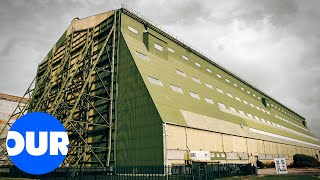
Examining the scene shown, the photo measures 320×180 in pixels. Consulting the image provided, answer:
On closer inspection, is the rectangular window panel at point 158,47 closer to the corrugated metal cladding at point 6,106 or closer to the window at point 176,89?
the window at point 176,89

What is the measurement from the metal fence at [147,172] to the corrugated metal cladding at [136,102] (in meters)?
2.10

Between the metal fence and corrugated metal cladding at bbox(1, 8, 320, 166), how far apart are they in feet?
6.91

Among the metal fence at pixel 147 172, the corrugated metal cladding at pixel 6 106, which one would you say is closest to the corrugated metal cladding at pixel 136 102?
the metal fence at pixel 147 172

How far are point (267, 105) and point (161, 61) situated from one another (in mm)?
55158

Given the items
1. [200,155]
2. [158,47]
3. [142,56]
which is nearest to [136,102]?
[142,56]

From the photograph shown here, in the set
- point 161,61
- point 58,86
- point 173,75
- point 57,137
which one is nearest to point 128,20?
point 161,61

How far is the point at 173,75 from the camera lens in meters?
40.1

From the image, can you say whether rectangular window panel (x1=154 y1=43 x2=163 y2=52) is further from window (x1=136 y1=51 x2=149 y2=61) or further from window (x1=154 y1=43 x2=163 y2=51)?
window (x1=136 y1=51 x2=149 y2=61)

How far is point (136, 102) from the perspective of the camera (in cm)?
3128

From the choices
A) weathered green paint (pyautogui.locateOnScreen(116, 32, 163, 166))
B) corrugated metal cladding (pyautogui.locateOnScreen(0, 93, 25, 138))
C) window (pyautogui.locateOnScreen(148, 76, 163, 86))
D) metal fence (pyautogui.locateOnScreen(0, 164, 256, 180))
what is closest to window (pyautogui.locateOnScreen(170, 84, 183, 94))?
window (pyautogui.locateOnScreen(148, 76, 163, 86))

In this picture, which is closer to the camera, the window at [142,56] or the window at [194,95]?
the window at [142,56]

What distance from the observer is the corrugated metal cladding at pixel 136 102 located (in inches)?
1177

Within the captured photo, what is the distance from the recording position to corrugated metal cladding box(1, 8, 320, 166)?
29891 millimetres

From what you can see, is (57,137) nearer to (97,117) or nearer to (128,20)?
(97,117)
